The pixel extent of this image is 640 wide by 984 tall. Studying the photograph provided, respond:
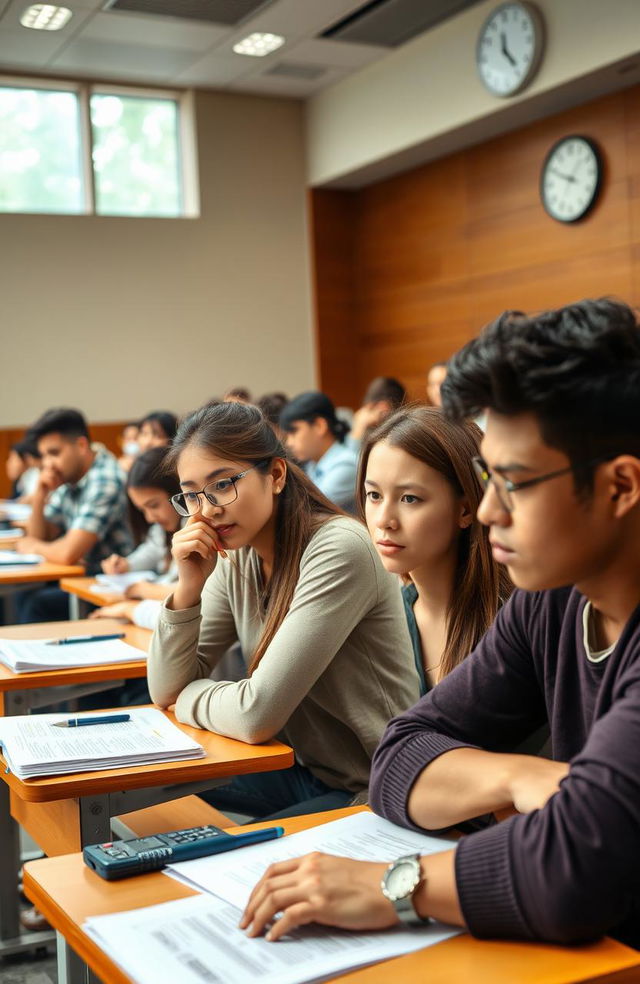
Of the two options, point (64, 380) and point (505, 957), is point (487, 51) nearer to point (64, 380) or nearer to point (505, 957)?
point (64, 380)

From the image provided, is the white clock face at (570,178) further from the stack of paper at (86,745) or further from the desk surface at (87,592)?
the stack of paper at (86,745)

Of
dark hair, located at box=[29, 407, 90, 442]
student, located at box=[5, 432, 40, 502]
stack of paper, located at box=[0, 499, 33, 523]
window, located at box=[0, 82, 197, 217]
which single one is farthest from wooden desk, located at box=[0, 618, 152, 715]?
window, located at box=[0, 82, 197, 217]

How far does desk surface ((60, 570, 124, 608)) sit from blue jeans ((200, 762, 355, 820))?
1.24 m

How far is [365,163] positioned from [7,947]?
22.0 feet

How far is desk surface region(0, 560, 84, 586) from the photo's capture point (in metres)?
4.09

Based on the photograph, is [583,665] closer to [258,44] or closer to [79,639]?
[79,639]

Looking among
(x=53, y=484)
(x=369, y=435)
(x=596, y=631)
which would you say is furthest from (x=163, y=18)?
(x=596, y=631)

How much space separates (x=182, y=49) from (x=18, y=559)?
14.6 feet

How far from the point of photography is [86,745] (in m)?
1.75

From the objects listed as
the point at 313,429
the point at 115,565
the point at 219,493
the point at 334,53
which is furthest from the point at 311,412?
the point at 334,53

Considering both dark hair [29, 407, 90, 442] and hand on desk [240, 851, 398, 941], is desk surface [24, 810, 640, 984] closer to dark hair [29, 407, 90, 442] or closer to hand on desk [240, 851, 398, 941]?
hand on desk [240, 851, 398, 941]

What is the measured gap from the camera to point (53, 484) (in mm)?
Result: 4883

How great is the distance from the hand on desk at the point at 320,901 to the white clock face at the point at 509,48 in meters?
5.91

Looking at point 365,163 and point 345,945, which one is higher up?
point 365,163
